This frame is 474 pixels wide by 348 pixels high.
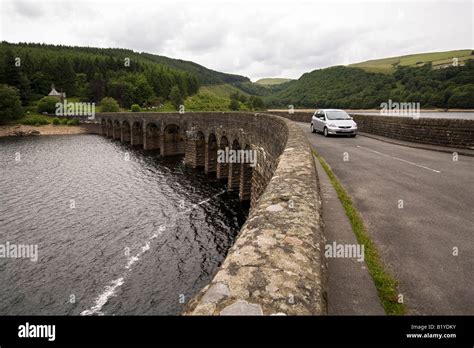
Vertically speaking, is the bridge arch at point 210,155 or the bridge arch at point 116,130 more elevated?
the bridge arch at point 116,130

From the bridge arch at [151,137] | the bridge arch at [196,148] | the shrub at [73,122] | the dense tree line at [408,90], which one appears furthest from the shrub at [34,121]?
the dense tree line at [408,90]

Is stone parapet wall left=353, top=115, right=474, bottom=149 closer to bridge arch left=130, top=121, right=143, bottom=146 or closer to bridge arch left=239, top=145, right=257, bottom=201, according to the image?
bridge arch left=239, top=145, right=257, bottom=201

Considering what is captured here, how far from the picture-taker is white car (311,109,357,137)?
21.9 metres

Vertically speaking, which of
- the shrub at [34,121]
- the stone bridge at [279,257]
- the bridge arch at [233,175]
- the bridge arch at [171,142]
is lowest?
the bridge arch at [233,175]

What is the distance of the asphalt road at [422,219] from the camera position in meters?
4.41

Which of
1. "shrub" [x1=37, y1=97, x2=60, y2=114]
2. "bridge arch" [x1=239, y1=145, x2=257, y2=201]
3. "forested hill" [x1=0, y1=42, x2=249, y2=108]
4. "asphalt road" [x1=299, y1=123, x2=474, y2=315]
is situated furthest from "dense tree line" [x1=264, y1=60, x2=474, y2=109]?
"shrub" [x1=37, y1=97, x2=60, y2=114]

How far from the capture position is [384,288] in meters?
4.40

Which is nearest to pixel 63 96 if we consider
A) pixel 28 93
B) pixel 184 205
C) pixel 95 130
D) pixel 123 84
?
pixel 28 93

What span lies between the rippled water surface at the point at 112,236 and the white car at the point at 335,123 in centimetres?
973

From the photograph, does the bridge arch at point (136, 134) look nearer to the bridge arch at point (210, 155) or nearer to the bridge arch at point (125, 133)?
the bridge arch at point (125, 133)

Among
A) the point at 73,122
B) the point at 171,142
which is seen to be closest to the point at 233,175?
the point at 171,142

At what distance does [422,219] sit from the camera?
23.1 ft
